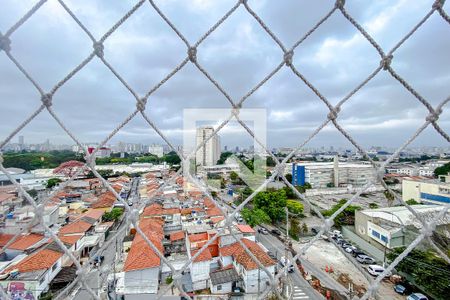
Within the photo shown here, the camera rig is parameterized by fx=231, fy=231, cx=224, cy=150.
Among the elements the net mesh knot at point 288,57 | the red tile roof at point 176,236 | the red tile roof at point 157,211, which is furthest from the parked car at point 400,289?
the red tile roof at point 157,211

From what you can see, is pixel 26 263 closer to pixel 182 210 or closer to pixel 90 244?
pixel 90 244

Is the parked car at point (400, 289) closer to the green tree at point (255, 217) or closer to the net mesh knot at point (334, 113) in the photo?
the green tree at point (255, 217)

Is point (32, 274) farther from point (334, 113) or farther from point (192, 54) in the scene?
point (334, 113)

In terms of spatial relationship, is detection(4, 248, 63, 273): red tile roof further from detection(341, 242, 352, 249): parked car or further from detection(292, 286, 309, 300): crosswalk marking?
detection(341, 242, 352, 249): parked car

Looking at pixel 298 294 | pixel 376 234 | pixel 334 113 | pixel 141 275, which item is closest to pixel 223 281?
pixel 298 294

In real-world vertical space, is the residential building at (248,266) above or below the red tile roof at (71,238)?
below

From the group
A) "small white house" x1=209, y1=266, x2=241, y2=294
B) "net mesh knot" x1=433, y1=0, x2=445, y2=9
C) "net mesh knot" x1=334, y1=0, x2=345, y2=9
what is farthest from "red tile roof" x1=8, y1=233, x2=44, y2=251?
"net mesh knot" x1=433, y1=0, x2=445, y2=9

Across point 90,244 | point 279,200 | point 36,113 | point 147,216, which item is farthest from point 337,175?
point 36,113
